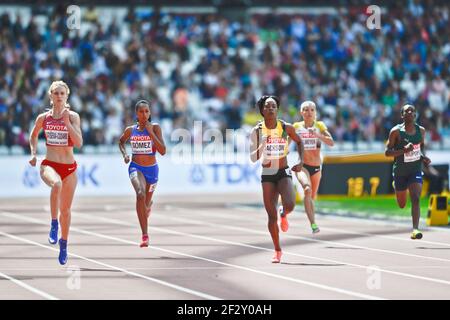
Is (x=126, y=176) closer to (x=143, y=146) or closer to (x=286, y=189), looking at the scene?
(x=143, y=146)

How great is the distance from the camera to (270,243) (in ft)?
68.4

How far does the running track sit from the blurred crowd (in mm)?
11183

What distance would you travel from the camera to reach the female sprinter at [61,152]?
16.1 meters

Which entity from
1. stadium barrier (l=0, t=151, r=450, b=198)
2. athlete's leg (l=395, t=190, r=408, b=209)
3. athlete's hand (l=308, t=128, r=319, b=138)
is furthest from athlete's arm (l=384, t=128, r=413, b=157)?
stadium barrier (l=0, t=151, r=450, b=198)

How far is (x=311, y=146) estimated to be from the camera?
877 inches

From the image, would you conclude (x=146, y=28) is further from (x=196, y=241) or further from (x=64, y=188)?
(x=64, y=188)

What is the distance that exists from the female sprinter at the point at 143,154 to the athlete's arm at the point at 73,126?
2.78 metres

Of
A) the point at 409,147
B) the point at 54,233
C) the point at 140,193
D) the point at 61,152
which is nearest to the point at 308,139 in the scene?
the point at 409,147

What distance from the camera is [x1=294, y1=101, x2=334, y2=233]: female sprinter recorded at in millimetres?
22016

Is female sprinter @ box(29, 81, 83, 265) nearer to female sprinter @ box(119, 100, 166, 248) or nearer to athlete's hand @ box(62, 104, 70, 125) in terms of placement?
athlete's hand @ box(62, 104, 70, 125)

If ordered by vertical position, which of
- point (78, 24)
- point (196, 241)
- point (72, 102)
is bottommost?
point (196, 241)

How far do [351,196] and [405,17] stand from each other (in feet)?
45.8

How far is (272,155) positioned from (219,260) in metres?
1.97
